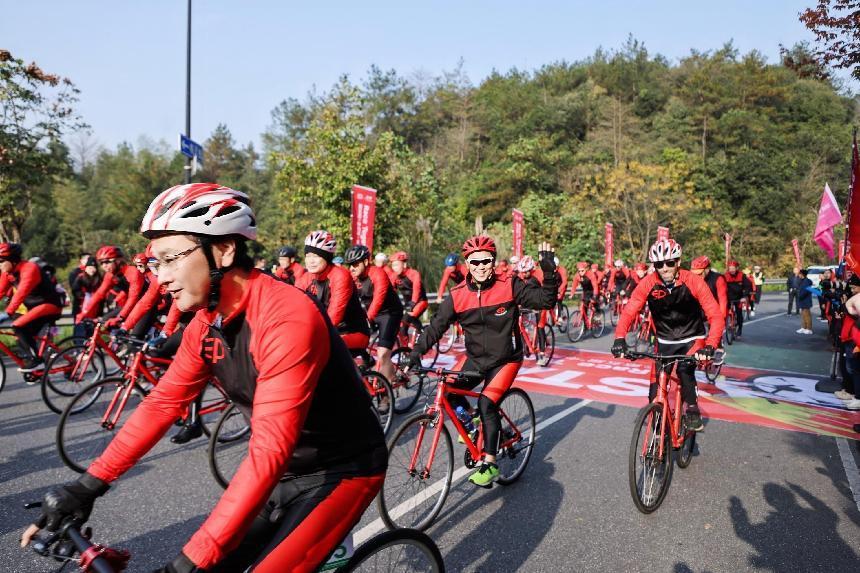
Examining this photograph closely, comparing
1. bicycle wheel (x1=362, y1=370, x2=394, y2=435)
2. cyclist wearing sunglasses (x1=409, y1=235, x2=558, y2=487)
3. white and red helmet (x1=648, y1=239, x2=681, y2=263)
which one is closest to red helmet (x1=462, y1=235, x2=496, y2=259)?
cyclist wearing sunglasses (x1=409, y1=235, x2=558, y2=487)

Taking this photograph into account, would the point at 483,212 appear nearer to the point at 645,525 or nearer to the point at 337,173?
the point at 337,173

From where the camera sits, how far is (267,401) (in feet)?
5.73

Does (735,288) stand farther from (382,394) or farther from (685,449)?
(382,394)

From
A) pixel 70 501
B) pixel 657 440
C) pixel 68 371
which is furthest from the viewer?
pixel 68 371

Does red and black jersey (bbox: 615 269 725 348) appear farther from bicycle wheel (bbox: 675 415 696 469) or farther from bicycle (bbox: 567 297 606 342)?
bicycle (bbox: 567 297 606 342)

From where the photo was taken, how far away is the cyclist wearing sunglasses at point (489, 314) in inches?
Result: 190

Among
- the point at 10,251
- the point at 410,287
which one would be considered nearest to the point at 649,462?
the point at 410,287

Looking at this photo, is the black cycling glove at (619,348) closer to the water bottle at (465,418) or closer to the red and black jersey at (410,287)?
the water bottle at (465,418)

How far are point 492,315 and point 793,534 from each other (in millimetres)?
2738

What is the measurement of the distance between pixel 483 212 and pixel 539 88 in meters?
32.1

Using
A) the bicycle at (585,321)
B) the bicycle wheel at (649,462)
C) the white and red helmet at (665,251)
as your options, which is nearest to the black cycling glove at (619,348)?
the bicycle wheel at (649,462)

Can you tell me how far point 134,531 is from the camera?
3.98 m

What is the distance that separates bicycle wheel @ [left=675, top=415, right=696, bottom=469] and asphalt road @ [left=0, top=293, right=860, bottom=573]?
0.09m

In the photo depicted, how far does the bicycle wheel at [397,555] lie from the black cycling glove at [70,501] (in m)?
0.90
